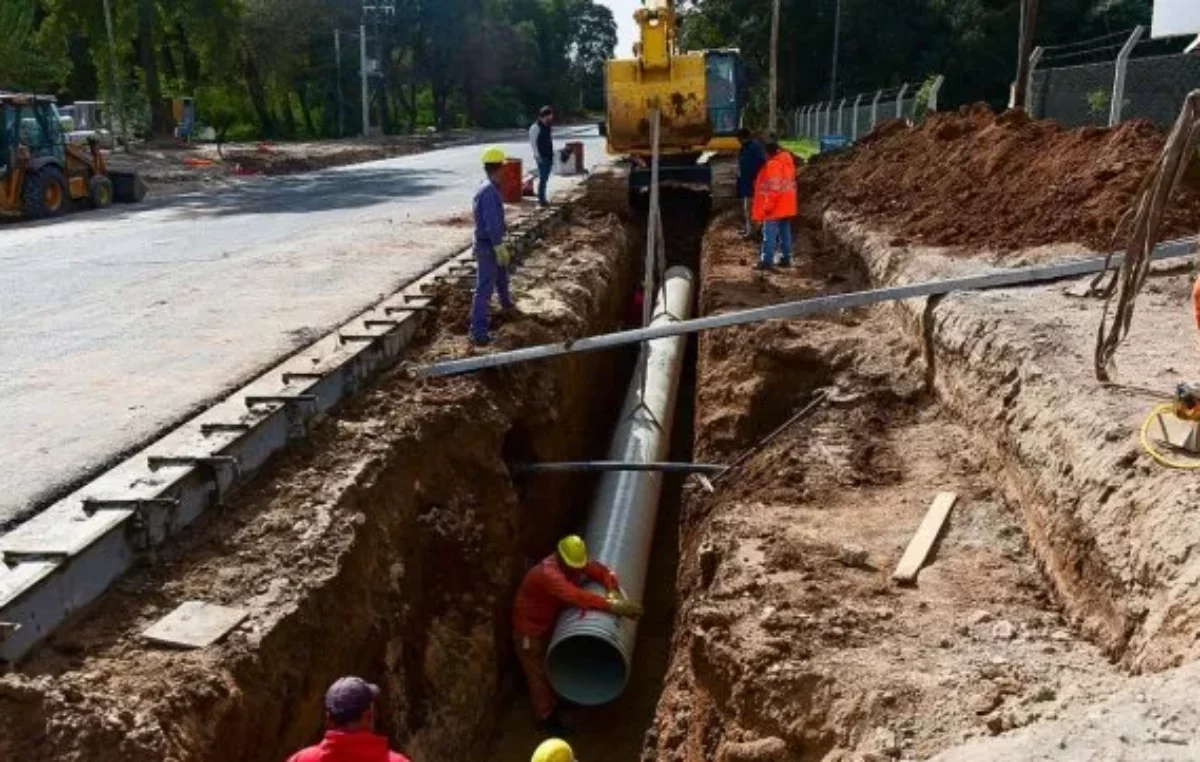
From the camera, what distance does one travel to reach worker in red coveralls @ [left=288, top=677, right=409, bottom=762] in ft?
12.3

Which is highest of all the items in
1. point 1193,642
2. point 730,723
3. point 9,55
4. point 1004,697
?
point 9,55

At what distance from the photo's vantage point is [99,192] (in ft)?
76.6

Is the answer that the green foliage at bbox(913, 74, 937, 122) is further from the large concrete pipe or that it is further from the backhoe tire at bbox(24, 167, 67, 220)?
the backhoe tire at bbox(24, 167, 67, 220)

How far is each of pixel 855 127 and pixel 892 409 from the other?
2496 centimetres

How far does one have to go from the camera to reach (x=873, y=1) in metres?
44.7

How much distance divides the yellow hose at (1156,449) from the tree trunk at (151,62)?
125 feet

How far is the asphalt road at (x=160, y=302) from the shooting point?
7352 millimetres

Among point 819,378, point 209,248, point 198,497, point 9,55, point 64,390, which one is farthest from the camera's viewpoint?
point 9,55

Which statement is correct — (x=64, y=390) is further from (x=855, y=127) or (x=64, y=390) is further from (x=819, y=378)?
(x=855, y=127)

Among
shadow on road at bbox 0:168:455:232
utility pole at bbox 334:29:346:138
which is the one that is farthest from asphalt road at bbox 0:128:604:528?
utility pole at bbox 334:29:346:138

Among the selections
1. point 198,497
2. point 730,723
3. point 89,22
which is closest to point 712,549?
point 730,723

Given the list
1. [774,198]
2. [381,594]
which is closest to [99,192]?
[774,198]

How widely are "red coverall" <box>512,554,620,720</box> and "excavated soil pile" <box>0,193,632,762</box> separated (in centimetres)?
23

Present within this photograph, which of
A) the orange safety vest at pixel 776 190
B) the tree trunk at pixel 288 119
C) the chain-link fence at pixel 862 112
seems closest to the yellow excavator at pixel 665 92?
the orange safety vest at pixel 776 190
